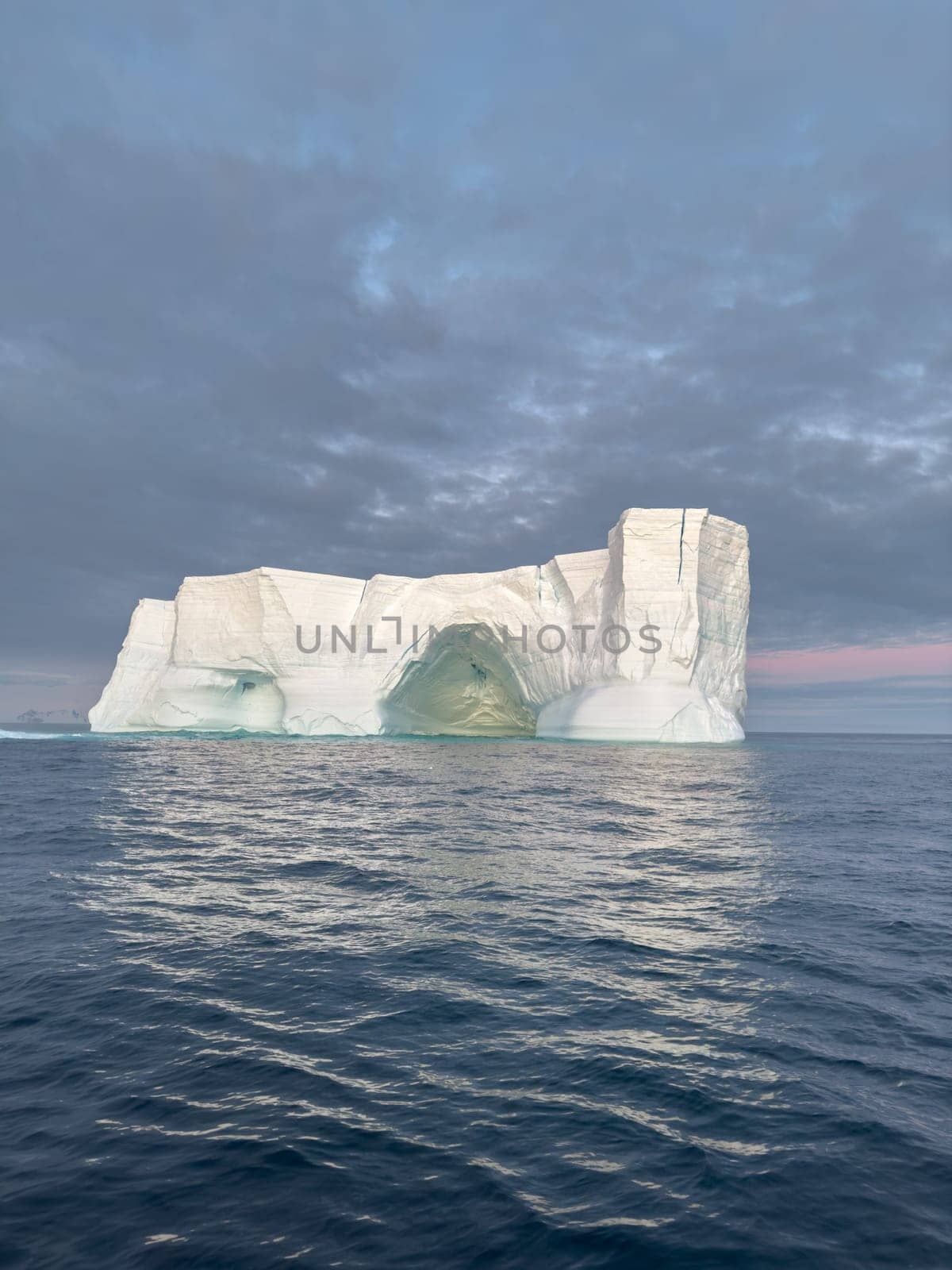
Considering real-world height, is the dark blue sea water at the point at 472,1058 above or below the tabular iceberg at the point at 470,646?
below

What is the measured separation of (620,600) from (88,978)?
103 feet

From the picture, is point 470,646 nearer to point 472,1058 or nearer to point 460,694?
point 460,694

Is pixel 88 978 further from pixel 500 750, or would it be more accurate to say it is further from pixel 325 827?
pixel 500 750

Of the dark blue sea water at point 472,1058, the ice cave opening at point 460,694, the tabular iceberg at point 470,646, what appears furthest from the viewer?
the ice cave opening at point 460,694

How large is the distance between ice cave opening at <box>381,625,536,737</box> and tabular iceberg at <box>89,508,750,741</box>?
0.51 feet

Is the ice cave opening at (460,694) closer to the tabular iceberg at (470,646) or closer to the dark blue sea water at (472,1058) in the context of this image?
the tabular iceberg at (470,646)

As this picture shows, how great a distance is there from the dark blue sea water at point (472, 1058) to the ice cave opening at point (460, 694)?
29984 millimetres

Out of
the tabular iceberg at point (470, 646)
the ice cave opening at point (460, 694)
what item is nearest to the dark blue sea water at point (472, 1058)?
the tabular iceberg at point (470, 646)

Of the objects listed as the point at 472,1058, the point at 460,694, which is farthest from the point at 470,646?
the point at 472,1058

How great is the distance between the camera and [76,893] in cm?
807

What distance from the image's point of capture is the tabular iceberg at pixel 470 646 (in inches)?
1357

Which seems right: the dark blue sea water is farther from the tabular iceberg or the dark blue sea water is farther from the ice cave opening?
the ice cave opening

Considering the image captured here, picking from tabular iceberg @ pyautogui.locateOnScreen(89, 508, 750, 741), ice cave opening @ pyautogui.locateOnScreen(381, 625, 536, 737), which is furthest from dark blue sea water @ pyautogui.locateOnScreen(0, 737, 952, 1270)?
ice cave opening @ pyautogui.locateOnScreen(381, 625, 536, 737)

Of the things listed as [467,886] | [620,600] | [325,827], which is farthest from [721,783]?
[620,600]
